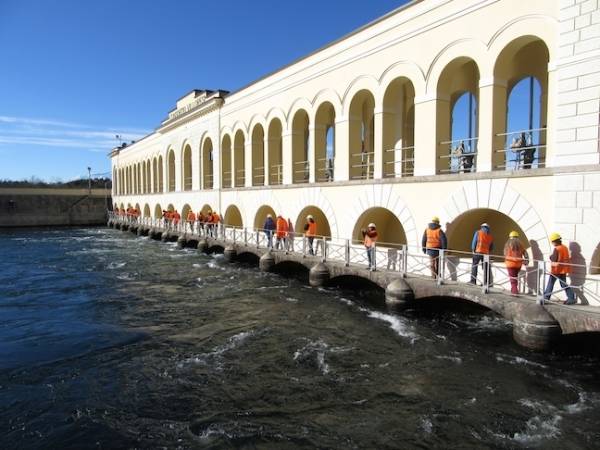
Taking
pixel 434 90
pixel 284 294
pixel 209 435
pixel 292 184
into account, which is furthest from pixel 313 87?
pixel 209 435

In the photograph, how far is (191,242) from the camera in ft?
95.7

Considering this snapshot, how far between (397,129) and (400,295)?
24.7 ft

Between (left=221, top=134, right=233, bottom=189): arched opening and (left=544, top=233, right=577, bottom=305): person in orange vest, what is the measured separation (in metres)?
21.5

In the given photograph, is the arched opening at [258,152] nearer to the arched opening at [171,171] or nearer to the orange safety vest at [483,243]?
the orange safety vest at [483,243]

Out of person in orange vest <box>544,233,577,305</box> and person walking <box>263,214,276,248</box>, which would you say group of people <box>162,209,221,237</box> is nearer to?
→ person walking <box>263,214,276,248</box>

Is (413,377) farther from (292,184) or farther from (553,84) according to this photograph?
(292,184)

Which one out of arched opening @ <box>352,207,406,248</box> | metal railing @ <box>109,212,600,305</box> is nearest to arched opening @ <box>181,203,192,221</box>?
metal railing @ <box>109,212,600,305</box>

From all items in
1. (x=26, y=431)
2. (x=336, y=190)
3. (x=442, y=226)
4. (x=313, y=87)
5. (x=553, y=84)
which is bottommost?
(x=26, y=431)

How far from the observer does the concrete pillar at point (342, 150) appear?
56.6 ft

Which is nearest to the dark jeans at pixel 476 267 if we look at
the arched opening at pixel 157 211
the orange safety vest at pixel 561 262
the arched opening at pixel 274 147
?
the orange safety vest at pixel 561 262

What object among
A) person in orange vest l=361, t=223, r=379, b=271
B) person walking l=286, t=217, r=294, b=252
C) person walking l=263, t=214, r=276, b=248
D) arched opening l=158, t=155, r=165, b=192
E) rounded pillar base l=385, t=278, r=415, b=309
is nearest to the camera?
rounded pillar base l=385, t=278, r=415, b=309

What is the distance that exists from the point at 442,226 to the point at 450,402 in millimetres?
6661

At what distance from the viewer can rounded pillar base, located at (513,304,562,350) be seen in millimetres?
8820

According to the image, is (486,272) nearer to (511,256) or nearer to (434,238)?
(511,256)
